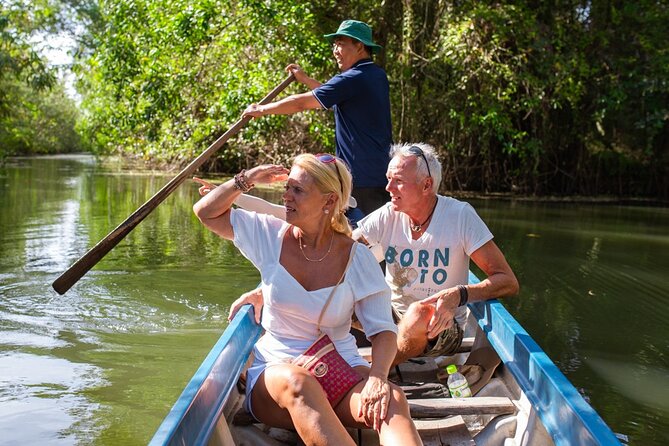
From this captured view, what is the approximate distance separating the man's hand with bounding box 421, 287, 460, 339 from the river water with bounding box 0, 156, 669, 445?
1222 mm

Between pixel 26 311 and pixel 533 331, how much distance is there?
11.8 ft

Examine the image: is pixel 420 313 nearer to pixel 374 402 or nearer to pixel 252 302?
pixel 252 302

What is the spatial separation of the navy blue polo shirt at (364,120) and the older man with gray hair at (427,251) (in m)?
0.73

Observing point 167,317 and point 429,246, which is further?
point 167,317

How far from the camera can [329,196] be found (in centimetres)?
272

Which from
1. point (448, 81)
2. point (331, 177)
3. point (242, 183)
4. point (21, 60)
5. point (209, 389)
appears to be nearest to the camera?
point (209, 389)

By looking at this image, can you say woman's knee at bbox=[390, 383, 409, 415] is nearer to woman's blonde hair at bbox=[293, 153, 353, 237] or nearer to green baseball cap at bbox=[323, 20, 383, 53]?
woman's blonde hair at bbox=[293, 153, 353, 237]

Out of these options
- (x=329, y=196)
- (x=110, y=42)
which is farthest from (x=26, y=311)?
(x=110, y=42)

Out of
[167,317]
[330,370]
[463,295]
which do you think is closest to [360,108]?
[463,295]

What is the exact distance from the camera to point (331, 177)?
8.83 ft

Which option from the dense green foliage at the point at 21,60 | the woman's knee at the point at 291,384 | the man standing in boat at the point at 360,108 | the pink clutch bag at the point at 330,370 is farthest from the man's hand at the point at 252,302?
the dense green foliage at the point at 21,60

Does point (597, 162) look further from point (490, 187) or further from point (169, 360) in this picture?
point (169, 360)

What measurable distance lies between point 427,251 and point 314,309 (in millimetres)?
1016

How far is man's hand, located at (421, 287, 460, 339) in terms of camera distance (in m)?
3.30
